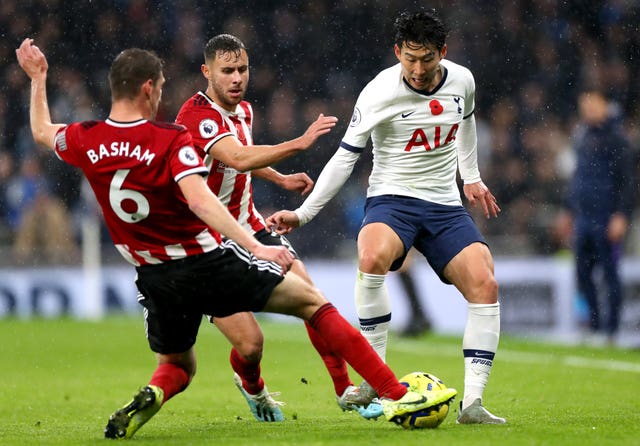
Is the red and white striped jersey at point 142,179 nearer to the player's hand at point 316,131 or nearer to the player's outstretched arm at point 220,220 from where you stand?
the player's outstretched arm at point 220,220

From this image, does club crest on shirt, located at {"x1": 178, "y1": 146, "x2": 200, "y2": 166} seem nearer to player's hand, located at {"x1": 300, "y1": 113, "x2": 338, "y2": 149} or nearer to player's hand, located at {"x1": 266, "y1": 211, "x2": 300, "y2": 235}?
player's hand, located at {"x1": 300, "y1": 113, "x2": 338, "y2": 149}

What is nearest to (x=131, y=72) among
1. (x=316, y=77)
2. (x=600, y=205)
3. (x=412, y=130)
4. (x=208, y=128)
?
(x=208, y=128)

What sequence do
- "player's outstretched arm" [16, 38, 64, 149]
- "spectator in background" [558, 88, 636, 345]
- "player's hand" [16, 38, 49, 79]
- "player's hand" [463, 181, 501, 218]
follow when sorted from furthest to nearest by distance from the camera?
"spectator in background" [558, 88, 636, 345]
"player's hand" [463, 181, 501, 218]
"player's hand" [16, 38, 49, 79]
"player's outstretched arm" [16, 38, 64, 149]

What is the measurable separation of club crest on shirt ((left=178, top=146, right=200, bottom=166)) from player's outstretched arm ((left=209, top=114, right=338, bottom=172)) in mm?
532

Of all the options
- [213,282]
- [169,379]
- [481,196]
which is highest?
[481,196]

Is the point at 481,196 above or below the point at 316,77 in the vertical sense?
below

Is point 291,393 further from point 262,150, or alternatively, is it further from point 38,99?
point 38,99

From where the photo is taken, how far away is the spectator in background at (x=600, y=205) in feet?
39.5

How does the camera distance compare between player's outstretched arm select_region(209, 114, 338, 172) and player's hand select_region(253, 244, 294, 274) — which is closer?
player's hand select_region(253, 244, 294, 274)

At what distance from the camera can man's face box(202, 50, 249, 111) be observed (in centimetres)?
652

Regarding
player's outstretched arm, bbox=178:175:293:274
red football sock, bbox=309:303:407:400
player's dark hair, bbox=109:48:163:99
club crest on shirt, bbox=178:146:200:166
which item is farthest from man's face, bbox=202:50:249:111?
red football sock, bbox=309:303:407:400

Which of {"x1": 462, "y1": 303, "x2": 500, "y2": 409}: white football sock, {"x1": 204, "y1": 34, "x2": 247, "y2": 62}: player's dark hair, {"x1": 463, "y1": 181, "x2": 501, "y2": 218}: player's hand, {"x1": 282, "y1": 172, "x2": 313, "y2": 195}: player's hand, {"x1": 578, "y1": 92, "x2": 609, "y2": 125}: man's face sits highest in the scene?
{"x1": 204, "y1": 34, "x2": 247, "y2": 62}: player's dark hair

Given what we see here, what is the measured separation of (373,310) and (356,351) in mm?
946

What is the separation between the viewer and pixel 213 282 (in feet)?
18.1
